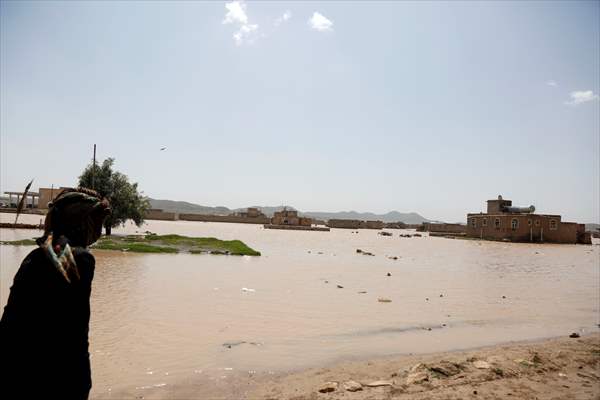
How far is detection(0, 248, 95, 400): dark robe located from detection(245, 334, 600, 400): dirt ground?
12.9 ft

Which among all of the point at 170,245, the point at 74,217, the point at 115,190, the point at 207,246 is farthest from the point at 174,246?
the point at 74,217

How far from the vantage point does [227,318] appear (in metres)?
9.88

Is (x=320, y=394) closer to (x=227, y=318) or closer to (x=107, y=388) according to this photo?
(x=107, y=388)

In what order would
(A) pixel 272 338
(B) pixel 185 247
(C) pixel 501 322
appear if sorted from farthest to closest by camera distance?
(B) pixel 185 247, (C) pixel 501 322, (A) pixel 272 338

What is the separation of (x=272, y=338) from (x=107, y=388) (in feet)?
11.5

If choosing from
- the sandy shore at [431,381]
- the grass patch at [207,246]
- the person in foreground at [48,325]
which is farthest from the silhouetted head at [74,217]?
the grass patch at [207,246]

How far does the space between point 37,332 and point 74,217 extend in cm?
60

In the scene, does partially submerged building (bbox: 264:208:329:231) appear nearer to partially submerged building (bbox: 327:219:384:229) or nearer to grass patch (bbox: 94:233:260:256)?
partially submerged building (bbox: 327:219:384:229)

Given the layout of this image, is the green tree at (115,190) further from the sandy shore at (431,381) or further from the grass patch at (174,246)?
the sandy shore at (431,381)

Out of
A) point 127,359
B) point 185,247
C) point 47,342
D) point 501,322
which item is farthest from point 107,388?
point 185,247

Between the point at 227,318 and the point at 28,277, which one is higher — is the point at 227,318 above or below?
below

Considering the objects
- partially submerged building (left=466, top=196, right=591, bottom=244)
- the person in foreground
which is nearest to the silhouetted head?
the person in foreground

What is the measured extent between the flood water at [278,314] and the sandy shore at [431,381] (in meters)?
0.52

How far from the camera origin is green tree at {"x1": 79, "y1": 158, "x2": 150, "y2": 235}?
30.8m
